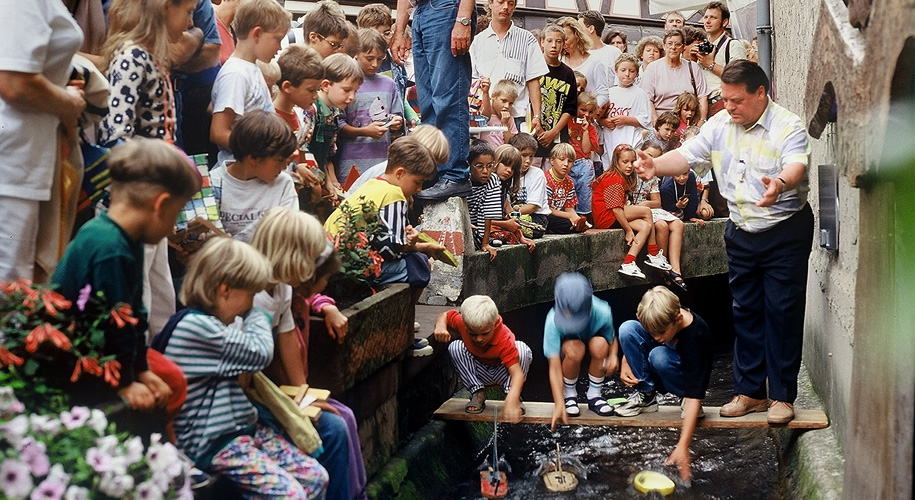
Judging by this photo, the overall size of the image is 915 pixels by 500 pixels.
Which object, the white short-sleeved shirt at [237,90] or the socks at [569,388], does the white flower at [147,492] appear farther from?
the socks at [569,388]

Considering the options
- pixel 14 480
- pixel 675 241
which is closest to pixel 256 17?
pixel 14 480

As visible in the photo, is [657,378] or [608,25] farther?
[608,25]

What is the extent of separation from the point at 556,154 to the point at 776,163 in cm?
369

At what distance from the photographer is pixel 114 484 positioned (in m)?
2.37

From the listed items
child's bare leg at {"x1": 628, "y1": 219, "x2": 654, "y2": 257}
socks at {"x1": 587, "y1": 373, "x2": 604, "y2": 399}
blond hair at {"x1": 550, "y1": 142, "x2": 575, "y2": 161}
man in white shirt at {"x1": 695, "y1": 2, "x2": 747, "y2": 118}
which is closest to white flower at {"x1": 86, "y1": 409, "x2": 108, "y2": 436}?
socks at {"x1": 587, "y1": 373, "x2": 604, "y2": 399}

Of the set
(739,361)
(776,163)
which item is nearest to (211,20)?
(776,163)

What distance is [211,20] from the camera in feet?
15.2

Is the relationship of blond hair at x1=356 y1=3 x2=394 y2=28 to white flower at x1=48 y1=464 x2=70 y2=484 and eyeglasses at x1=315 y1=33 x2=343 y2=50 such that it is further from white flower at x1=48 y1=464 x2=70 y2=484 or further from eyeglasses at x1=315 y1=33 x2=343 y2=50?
white flower at x1=48 y1=464 x2=70 y2=484

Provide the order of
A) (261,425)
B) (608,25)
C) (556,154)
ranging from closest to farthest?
(261,425) → (556,154) → (608,25)

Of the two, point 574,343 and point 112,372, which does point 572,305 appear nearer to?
point 574,343

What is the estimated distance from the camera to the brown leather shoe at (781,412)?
517cm

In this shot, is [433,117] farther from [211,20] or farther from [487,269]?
[211,20]

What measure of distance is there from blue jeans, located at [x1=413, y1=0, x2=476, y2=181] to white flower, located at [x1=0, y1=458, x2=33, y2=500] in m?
4.68

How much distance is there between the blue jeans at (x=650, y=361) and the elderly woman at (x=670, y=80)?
5.10 metres
